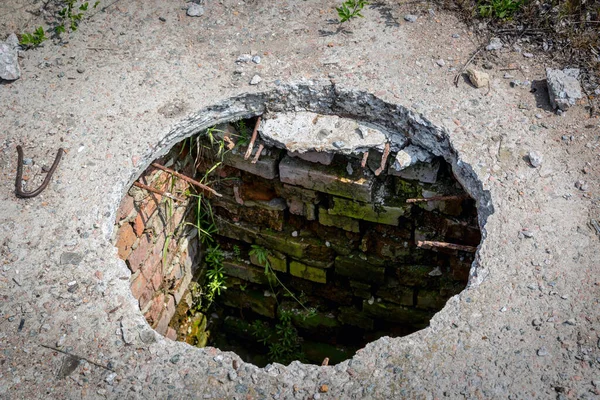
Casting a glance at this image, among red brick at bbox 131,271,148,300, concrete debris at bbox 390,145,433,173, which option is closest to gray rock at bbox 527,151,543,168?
concrete debris at bbox 390,145,433,173

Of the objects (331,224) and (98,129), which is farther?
(331,224)

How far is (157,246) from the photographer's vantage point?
137 inches

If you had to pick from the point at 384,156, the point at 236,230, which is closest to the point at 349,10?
the point at 384,156

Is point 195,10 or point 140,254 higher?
point 195,10

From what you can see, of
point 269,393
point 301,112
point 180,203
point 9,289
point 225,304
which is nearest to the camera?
point 269,393

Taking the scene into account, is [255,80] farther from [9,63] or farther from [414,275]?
[414,275]

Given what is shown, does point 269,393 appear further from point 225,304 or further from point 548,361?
point 225,304

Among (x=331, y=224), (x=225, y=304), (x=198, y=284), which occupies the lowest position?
A: (x=225, y=304)

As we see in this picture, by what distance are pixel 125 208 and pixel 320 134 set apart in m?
1.11

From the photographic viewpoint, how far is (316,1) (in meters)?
3.69

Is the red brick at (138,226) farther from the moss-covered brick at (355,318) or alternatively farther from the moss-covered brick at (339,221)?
the moss-covered brick at (355,318)

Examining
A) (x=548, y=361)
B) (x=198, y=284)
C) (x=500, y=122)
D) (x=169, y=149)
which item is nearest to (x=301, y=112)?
(x=169, y=149)

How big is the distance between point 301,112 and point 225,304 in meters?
1.73

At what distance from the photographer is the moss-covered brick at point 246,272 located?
→ 13.3 feet
